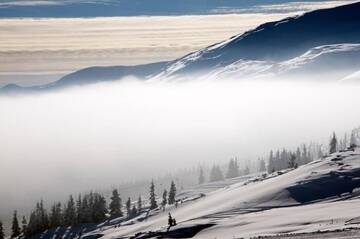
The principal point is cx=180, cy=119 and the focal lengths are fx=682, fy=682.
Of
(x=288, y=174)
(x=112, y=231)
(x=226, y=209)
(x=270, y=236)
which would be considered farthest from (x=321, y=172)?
(x=270, y=236)

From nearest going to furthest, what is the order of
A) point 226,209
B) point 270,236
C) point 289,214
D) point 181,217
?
point 270,236 → point 289,214 → point 226,209 → point 181,217

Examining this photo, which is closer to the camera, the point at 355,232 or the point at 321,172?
the point at 355,232

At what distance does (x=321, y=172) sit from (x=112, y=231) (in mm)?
56177

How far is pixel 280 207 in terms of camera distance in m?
153

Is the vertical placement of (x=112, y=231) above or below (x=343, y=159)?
below

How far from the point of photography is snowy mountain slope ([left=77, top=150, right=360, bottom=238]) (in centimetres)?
11350

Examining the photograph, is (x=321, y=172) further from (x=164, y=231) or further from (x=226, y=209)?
(x=164, y=231)

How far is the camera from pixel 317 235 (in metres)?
92.6

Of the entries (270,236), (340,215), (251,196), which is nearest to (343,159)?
(251,196)

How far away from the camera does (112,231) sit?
17588 cm

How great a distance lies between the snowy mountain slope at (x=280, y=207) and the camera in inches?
4469

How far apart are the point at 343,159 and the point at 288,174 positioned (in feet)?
51.4

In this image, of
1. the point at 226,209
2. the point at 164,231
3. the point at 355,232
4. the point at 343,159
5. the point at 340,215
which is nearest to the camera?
the point at 355,232

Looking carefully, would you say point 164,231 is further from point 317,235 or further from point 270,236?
point 317,235
